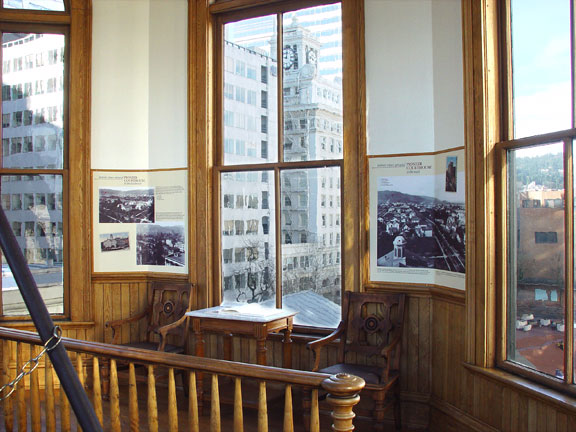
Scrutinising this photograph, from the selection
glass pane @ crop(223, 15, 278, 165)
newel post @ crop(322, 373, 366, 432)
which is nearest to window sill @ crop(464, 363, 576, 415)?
newel post @ crop(322, 373, 366, 432)

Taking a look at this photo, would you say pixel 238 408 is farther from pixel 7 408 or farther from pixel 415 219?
pixel 415 219

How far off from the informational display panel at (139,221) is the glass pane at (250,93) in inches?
27.2

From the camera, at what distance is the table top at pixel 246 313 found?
477cm

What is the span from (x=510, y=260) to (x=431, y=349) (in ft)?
3.78

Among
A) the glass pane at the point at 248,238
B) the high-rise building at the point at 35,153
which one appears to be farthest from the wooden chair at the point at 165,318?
the high-rise building at the point at 35,153

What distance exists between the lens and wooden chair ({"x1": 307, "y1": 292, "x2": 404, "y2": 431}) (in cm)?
452

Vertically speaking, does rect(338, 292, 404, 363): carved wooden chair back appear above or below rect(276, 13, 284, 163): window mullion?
below

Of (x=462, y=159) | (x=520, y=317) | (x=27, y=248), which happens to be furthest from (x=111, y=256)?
(x=520, y=317)

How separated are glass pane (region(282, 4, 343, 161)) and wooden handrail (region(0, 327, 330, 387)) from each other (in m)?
2.76

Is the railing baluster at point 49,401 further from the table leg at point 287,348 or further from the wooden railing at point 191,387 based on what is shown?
the table leg at point 287,348

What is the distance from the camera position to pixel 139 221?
598cm

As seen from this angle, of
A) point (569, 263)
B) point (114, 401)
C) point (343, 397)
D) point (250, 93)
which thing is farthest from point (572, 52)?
point (114, 401)

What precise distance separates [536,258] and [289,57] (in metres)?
2.91

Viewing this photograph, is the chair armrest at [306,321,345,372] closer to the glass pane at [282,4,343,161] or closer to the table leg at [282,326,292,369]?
the table leg at [282,326,292,369]
